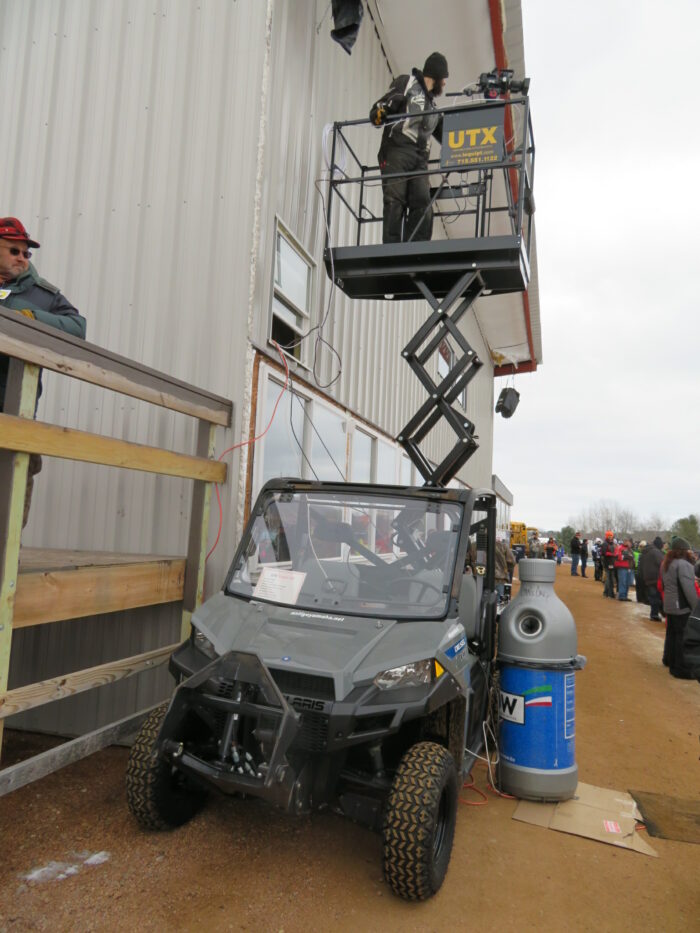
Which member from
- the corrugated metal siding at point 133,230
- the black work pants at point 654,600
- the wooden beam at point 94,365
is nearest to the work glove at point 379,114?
the corrugated metal siding at point 133,230

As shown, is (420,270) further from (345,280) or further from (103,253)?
(103,253)

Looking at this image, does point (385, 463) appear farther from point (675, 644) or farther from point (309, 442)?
point (675, 644)

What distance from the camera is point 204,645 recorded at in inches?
145

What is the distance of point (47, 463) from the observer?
598 centimetres

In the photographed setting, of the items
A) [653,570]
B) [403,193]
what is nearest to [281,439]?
[403,193]

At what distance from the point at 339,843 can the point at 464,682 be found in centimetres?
120

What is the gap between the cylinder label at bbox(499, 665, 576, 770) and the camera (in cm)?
451

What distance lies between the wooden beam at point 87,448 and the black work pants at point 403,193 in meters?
3.38

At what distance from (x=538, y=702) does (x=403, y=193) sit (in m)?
5.04

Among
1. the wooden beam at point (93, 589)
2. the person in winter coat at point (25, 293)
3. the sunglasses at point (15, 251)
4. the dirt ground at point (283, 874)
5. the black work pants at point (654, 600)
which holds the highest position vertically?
the sunglasses at point (15, 251)

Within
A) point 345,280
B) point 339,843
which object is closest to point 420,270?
point 345,280

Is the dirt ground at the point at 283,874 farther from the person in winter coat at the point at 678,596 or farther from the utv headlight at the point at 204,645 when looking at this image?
the person in winter coat at the point at 678,596

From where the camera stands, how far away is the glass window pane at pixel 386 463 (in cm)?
961

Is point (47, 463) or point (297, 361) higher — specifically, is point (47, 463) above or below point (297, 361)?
below
